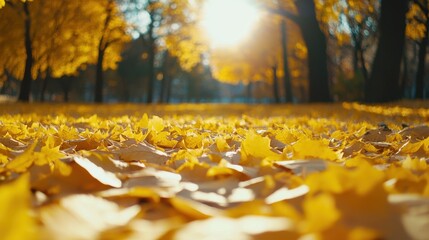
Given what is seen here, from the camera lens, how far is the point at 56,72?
2916 centimetres

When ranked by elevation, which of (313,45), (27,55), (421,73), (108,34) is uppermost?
(108,34)

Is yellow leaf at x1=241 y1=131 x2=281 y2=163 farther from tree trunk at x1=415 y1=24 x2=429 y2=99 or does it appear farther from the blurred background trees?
tree trunk at x1=415 y1=24 x2=429 y2=99

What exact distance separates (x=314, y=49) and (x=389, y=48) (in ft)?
11.9

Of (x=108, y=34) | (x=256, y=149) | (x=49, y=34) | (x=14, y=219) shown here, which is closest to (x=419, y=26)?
(x=108, y=34)

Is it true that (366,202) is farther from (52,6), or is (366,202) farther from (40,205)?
(52,6)

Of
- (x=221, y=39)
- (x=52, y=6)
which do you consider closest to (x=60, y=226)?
(x=52, y=6)

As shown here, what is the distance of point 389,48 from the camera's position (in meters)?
12.6

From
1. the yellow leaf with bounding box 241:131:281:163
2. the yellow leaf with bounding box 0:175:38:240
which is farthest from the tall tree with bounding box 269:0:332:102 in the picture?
the yellow leaf with bounding box 0:175:38:240

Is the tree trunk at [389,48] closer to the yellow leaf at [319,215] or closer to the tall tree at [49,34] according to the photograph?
the tall tree at [49,34]

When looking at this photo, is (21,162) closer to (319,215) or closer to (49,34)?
(319,215)

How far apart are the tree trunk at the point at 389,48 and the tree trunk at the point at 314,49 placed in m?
3.16

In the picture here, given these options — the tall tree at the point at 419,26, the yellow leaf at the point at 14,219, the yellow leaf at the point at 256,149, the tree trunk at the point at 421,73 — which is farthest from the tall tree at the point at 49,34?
the tree trunk at the point at 421,73

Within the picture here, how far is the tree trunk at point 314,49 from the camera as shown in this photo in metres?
15.6

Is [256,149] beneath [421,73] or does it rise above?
beneath
